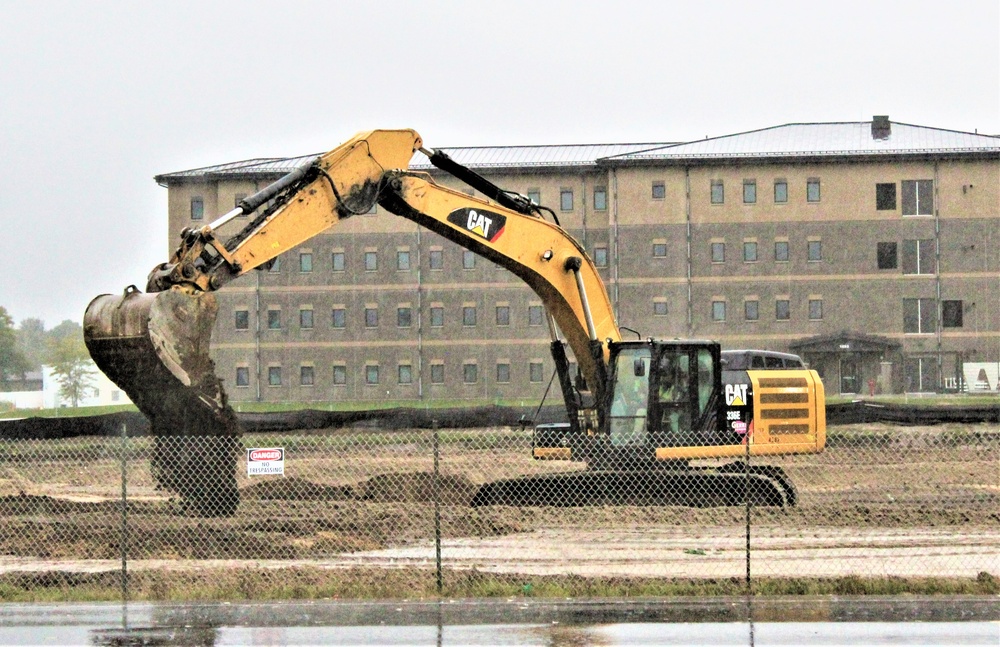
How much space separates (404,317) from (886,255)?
2221 centimetres

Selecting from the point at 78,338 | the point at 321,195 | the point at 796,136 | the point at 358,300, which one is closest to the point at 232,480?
the point at 321,195

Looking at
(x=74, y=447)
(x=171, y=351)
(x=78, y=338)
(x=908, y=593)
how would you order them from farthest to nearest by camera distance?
(x=78, y=338) < (x=74, y=447) < (x=171, y=351) < (x=908, y=593)

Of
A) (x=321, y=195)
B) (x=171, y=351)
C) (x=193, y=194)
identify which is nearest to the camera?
(x=171, y=351)

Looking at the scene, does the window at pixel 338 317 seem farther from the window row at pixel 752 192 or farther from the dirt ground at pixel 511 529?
the dirt ground at pixel 511 529

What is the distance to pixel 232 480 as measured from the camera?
64.2 ft

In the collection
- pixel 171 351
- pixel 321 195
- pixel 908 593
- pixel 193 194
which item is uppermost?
pixel 193 194

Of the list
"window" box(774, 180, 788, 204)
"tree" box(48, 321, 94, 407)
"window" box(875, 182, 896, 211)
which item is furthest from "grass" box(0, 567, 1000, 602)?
"tree" box(48, 321, 94, 407)

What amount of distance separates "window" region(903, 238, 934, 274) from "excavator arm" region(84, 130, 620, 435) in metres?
42.4

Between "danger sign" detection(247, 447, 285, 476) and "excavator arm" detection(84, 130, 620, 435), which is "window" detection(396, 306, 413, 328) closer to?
"excavator arm" detection(84, 130, 620, 435)

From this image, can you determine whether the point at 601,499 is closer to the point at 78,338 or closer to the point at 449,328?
the point at 449,328

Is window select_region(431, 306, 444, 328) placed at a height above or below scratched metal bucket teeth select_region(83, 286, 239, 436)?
above

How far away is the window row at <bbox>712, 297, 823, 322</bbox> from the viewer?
2516 inches

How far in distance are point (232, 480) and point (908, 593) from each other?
989 centimetres

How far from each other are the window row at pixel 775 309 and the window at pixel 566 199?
8193 millimetres
